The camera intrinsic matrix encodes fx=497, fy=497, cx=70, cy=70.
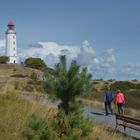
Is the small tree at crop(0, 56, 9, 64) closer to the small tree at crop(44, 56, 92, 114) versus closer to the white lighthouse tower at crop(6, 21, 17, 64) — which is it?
the white lighthouse tower at crop(6, 21, 17, 64)

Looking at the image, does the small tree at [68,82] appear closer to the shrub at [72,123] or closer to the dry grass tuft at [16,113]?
the shrub at [72,123]

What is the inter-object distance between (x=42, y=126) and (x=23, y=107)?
132 inches

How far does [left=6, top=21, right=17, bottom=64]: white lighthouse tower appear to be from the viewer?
132 metres

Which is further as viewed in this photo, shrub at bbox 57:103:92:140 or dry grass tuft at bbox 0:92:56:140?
dry grass tuft at bbox 0:92:56:140

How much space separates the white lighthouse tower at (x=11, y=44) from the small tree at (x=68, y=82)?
400 ft

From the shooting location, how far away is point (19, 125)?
11312mm

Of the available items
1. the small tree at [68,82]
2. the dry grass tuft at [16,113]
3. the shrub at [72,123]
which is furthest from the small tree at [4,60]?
the small tree at [68,82]

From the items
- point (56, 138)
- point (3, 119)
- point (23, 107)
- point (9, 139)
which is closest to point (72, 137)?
point (56, 138)

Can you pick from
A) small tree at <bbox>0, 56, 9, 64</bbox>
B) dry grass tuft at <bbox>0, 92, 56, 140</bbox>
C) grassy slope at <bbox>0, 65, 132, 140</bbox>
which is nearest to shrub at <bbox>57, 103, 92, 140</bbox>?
grassy slope at <bbox>0, 65, 132, 140</bbox>

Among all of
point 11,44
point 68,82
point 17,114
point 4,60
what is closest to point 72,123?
point 68,82

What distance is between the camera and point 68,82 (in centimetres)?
989

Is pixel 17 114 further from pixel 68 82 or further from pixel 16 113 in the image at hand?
pixel 68 82

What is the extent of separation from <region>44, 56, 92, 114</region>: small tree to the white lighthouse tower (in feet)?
400

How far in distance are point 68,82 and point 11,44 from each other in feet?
414
